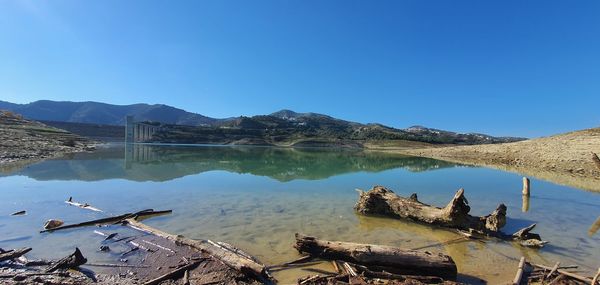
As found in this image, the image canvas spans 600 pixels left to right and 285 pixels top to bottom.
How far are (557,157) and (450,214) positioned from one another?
4530 centimetres

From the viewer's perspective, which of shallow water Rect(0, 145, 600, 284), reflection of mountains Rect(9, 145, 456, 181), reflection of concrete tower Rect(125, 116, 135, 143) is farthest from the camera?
reflection of concrete tower Rect(125, 116, 135, 143)

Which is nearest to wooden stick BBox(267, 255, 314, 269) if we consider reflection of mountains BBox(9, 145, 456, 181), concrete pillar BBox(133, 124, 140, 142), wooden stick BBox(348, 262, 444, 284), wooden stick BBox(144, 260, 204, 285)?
→ wooden stick BBox(348, 262, 444, 284)

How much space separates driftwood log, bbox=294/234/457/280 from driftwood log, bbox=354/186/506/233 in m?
4.67

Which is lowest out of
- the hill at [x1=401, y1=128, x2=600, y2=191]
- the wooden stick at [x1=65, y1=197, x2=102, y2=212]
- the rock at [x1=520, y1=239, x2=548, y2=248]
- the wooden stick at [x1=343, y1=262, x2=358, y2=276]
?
the wooden stick at [x1=65, y1=197, x2=102, y2=212]

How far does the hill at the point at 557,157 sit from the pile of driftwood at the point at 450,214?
985 inches

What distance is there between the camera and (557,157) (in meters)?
45.5

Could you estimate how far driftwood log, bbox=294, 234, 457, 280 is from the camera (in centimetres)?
719

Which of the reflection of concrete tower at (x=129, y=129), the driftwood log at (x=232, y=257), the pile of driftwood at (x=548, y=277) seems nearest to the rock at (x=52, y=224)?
the driftwood log at (x=232, y=257)

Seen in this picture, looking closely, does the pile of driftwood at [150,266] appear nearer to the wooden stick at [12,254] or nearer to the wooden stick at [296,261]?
the wooden stick at [12,254]

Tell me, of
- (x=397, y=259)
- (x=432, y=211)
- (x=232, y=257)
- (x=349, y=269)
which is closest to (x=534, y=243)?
(x=432, y=211)

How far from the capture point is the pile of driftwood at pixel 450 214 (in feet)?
35.3

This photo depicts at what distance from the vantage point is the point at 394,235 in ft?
36.5

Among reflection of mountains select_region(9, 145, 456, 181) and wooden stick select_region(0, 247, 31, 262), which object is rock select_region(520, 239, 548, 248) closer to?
wooden stick select_region(0, 247, 31, 262)

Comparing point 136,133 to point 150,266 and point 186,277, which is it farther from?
point 186,277
